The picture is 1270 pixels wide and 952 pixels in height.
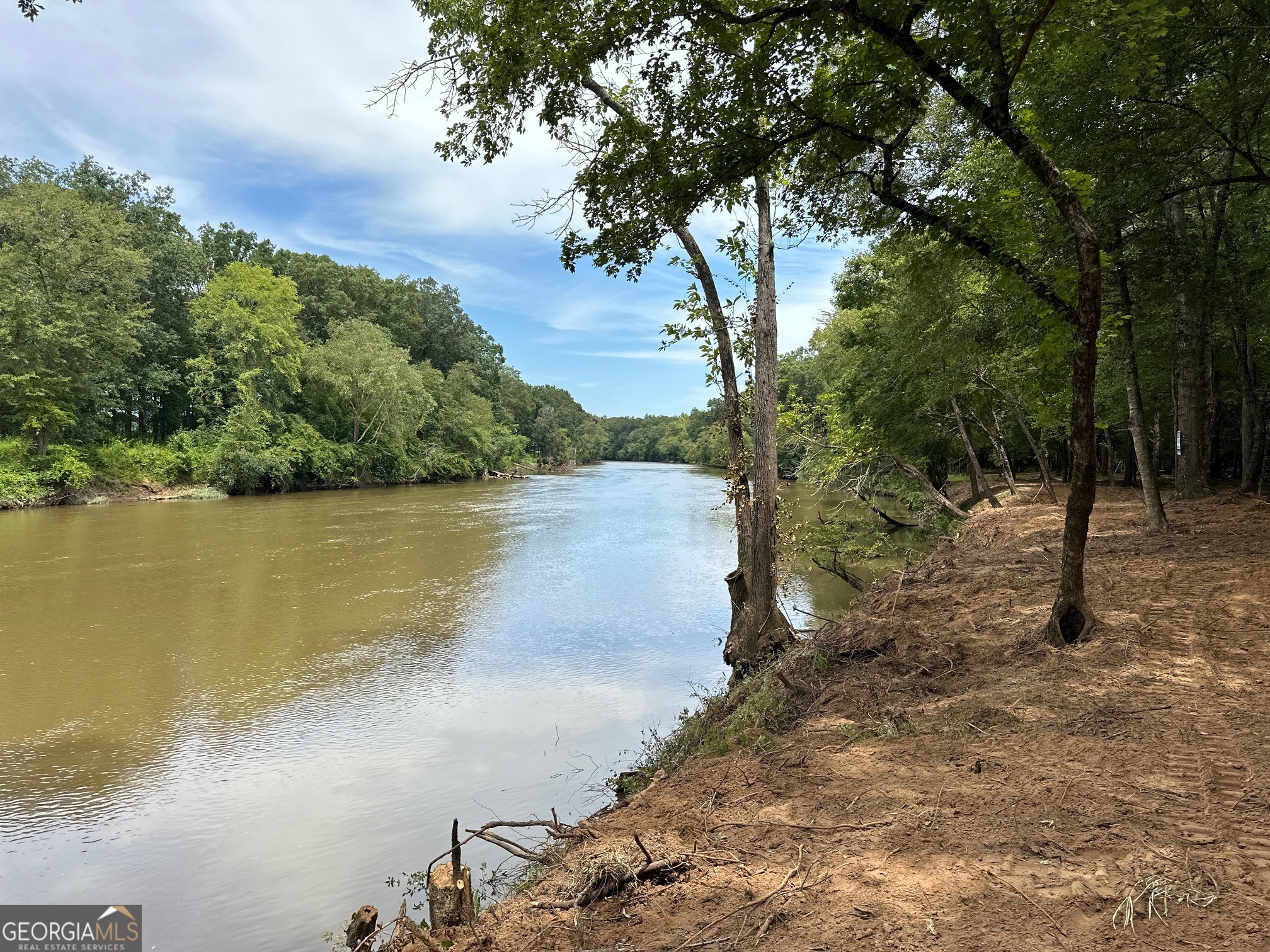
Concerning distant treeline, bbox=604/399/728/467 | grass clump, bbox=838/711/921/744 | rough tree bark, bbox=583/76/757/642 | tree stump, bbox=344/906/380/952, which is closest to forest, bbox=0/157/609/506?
rough tree bark, bbox=583/76/757/642

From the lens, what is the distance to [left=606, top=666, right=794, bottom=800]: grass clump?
514 cm

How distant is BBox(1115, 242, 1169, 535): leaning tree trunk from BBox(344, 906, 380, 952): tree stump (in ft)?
32.2

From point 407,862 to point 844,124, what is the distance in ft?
20.8

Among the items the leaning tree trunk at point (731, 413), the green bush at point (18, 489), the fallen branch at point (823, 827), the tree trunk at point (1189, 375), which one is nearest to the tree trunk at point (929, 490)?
the tree trunk at point (1189, 375)

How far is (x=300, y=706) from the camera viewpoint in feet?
26.2

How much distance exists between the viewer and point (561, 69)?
17.9ft

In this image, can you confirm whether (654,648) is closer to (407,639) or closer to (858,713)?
(407,639)

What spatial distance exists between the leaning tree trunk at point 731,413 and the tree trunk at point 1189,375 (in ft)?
21.4

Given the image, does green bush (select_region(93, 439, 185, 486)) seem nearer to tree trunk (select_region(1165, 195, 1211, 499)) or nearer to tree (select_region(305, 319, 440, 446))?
tree (select_region(305, 319, 440, 446))

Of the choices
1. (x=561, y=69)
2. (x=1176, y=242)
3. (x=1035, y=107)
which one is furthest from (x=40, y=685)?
(x=1176, y=242)

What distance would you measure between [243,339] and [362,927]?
1558 inches

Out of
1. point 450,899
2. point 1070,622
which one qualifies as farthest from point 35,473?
point 1070,622

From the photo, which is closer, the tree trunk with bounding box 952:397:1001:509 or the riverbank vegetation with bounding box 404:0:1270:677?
the riverbank vegetation with bounding box 404:0:1270:677

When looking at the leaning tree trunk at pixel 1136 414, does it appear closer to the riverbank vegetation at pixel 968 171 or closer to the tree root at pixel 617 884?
the riverbank vegetation at pixel 968 171
